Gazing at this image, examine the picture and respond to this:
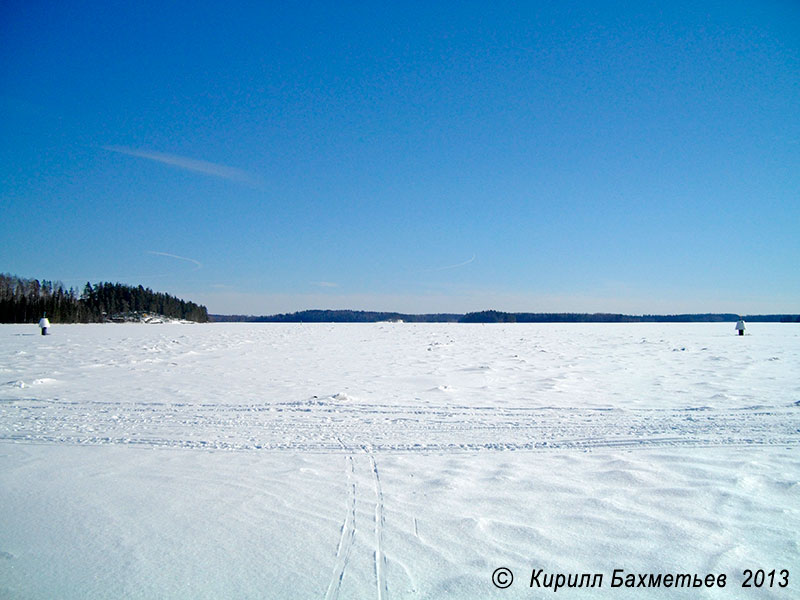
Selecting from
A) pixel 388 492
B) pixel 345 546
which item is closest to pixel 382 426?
pixel 388 492

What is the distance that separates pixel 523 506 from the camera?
10.8 ft

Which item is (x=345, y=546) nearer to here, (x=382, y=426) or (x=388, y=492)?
(x=388, y=492)

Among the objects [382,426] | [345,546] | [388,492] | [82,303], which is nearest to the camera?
[345,546]

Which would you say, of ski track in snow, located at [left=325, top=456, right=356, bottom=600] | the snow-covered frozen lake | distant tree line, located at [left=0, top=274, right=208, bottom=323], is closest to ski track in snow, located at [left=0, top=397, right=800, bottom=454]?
the snow-covered frozen lake

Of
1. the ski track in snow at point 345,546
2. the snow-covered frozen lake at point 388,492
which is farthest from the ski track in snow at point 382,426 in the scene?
the ski track in snow at point 345,546

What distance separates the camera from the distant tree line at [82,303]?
57.7 m

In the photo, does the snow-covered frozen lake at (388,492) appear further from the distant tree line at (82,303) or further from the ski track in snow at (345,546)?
the distant tree line at (82,303)

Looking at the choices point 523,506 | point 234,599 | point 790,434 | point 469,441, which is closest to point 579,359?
point 790,434

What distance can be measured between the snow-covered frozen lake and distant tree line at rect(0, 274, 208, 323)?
66434mm

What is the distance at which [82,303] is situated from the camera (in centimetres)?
7069

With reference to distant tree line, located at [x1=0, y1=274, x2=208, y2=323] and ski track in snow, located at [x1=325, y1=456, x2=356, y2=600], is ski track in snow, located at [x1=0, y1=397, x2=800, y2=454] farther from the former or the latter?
distant tree line, located at [x1=0, y1=274, x2=208, y2=323]

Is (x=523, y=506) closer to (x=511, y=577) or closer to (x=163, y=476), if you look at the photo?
(x=511, y=577)

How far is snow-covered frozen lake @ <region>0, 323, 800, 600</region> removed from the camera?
8.17ft

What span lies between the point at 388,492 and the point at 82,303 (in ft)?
282
